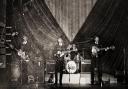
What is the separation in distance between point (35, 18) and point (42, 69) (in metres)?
1.52

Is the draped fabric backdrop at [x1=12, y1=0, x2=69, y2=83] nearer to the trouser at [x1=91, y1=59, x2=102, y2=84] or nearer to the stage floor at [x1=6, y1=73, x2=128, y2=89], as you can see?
the stage floor at [x1=6, y1=73, x2=128, y2=89]

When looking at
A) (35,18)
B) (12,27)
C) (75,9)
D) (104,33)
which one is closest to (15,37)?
(12,27)

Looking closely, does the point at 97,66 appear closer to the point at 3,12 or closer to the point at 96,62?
the point at 96,62

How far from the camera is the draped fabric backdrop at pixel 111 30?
6.91 m

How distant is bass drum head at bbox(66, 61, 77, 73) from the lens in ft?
22.9

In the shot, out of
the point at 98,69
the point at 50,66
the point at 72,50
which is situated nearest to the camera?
the point at 98,69

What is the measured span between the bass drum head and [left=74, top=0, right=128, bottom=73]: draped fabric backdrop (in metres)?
0.50

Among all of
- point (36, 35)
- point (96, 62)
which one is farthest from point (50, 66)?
point (96, 62)

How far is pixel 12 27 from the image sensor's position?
25.2ft

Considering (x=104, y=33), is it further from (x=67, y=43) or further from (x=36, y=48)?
(x=36, y=48)

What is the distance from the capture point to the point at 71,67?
23.0 ft

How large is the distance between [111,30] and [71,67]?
4.74ft

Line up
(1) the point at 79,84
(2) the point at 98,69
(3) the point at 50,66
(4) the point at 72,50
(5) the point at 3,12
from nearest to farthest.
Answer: (2) the point at 98,69 < (1) the point at 79,84 < (4) the point at 72,50 < (3) the point at 50,66 < (5) the point at 3,12

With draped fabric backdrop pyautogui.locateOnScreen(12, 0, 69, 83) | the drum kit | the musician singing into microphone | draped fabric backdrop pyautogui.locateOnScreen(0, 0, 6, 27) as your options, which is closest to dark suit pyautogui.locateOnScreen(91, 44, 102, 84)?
the drum kit
